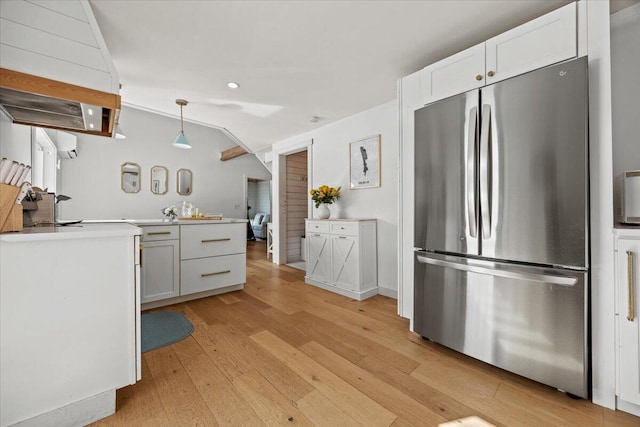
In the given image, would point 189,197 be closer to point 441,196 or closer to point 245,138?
point 245,138

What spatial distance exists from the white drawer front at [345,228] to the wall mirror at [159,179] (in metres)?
4.53

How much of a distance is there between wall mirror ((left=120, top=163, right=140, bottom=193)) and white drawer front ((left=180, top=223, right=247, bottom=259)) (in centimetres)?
363

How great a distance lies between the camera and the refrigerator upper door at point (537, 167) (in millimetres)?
1347

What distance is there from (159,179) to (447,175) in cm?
601

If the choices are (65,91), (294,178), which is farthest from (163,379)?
(294,178)

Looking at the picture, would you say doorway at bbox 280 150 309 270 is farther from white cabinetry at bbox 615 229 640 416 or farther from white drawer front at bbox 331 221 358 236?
white cabinetry at bbox 615 229 640 416

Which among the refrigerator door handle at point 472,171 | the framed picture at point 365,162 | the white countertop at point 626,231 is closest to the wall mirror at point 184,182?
the framed picture at point 365,162

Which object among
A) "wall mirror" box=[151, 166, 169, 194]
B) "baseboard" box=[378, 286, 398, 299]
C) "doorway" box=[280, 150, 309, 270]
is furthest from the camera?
"wall mirror" box=[151, 166, 169, 194]

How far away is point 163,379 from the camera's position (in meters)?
1.57

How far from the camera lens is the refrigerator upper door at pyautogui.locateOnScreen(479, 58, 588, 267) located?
135 centimetres

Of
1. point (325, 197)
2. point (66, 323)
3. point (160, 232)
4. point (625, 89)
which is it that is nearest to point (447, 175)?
point (625, 89)

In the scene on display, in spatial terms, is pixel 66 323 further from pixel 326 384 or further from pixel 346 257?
pixel 346 257

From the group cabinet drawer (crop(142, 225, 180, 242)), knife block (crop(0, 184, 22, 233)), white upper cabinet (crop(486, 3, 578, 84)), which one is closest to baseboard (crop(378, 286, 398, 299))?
white upper cabinet (crop(486, 3, 578, 84))

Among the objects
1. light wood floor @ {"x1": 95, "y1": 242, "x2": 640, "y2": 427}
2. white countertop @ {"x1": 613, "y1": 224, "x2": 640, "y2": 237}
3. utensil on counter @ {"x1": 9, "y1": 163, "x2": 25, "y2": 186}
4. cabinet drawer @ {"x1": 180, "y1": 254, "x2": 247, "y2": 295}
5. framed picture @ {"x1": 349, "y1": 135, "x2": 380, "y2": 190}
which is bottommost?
light wood floor @ {"x1": 95, "y1": 242, "x2": 640, "y2": 427}
